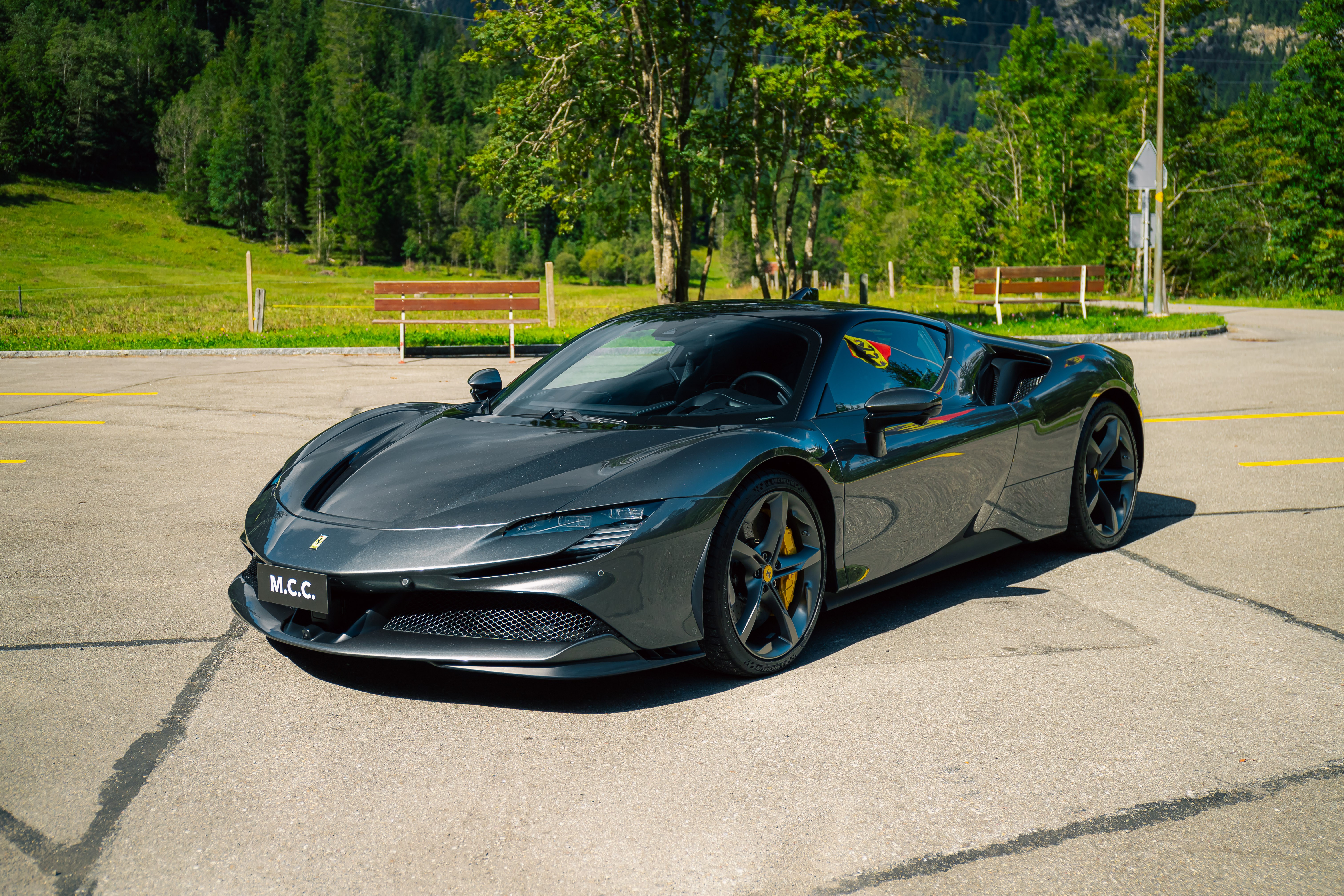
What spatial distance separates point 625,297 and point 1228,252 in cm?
2632

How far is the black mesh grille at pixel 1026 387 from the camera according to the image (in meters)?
4.88

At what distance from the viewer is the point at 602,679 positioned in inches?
145

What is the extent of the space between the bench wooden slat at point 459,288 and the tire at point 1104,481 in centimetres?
1235

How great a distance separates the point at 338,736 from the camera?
313 cm

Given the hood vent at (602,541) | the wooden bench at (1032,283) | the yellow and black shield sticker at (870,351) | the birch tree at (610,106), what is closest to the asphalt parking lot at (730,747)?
the hood vent at (602,541)

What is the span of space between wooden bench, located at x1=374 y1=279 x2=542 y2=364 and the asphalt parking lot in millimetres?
11771

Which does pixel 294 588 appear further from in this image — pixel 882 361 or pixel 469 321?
pixel 469 321

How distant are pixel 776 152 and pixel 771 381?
1027 inches

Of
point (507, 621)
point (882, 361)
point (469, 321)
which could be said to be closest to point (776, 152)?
point (469, 321)

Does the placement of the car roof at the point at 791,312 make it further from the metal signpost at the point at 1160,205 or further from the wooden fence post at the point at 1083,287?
the metal signpost at the point at 1160,205

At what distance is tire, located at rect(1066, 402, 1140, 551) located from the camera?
517 centimetres

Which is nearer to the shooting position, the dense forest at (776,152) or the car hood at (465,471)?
the car hood at (465,471)

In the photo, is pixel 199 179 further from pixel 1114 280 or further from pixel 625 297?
pixel 1114 280

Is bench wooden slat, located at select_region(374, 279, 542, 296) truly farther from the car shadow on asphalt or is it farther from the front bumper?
the front bumper
